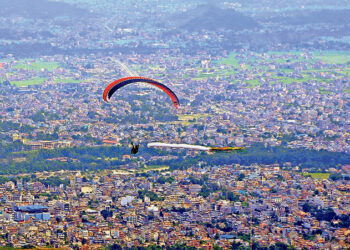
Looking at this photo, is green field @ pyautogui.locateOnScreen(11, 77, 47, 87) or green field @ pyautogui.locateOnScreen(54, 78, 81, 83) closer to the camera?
green field @ pyautogui.locateOnScreen(11, 77, 47, 87)

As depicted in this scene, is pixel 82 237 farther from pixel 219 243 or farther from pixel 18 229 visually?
pixel 219 243

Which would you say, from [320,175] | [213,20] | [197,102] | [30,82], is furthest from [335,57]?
[320,175]

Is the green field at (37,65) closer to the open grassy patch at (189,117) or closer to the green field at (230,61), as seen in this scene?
the green field at (230,61)

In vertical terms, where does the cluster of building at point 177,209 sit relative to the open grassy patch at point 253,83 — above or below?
below

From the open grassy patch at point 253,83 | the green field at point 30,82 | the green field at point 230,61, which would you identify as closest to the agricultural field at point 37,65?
the green field at point 30,82

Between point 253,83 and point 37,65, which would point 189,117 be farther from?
point 37,65

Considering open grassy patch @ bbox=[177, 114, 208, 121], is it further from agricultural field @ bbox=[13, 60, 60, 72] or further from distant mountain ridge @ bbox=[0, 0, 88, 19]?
distant mountain ridge @ bbox=[0, 0, 88, 19]

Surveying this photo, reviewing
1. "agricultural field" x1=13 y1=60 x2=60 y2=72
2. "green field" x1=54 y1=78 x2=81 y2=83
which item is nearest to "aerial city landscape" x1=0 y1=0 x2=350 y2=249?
"green field" x1=54 y1=78 x2=81 y2=83
